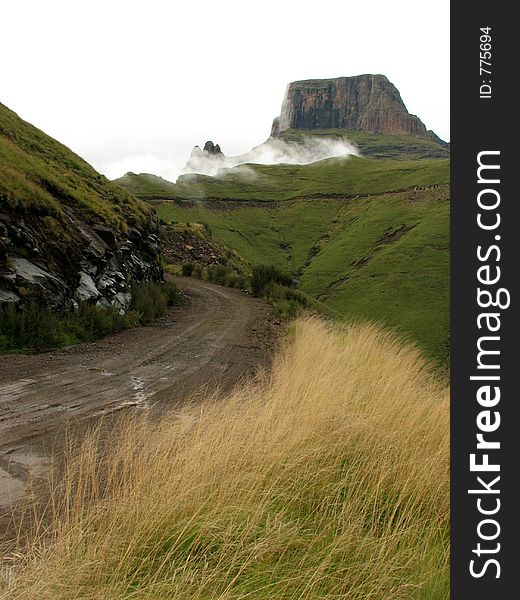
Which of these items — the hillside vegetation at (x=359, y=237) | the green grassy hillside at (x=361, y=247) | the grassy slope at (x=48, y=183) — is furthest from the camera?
the hillside vegetation at (x=359, y=237)

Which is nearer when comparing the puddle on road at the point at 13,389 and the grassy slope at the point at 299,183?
the puddle on road at the point at 13,389

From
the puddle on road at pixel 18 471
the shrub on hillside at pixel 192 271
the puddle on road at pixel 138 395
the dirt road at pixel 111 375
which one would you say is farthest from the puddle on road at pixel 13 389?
the shrub on hillside at pixel 192 271

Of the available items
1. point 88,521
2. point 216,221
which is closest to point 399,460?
point 88,521

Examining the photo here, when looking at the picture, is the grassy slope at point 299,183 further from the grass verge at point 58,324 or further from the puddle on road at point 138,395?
the puddle on road at point 138,395

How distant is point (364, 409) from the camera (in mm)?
5516

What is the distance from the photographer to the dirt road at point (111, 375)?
551 cm

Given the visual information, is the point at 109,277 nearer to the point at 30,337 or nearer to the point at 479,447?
the point at 30,337

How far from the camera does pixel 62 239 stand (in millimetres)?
15117

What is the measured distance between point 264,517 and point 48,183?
18.3 meters

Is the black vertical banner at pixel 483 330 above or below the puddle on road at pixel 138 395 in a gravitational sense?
→ above

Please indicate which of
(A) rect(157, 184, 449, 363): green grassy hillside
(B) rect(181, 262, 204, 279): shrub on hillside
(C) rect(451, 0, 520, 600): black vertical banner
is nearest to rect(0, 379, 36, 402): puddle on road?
(C) rect(451, 0, 520, 600): black vertical banner

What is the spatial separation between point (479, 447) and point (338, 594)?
3.71ft

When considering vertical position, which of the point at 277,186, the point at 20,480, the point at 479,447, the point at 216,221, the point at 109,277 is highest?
the point at 277,186

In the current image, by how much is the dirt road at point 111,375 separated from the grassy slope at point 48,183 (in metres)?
5.42
